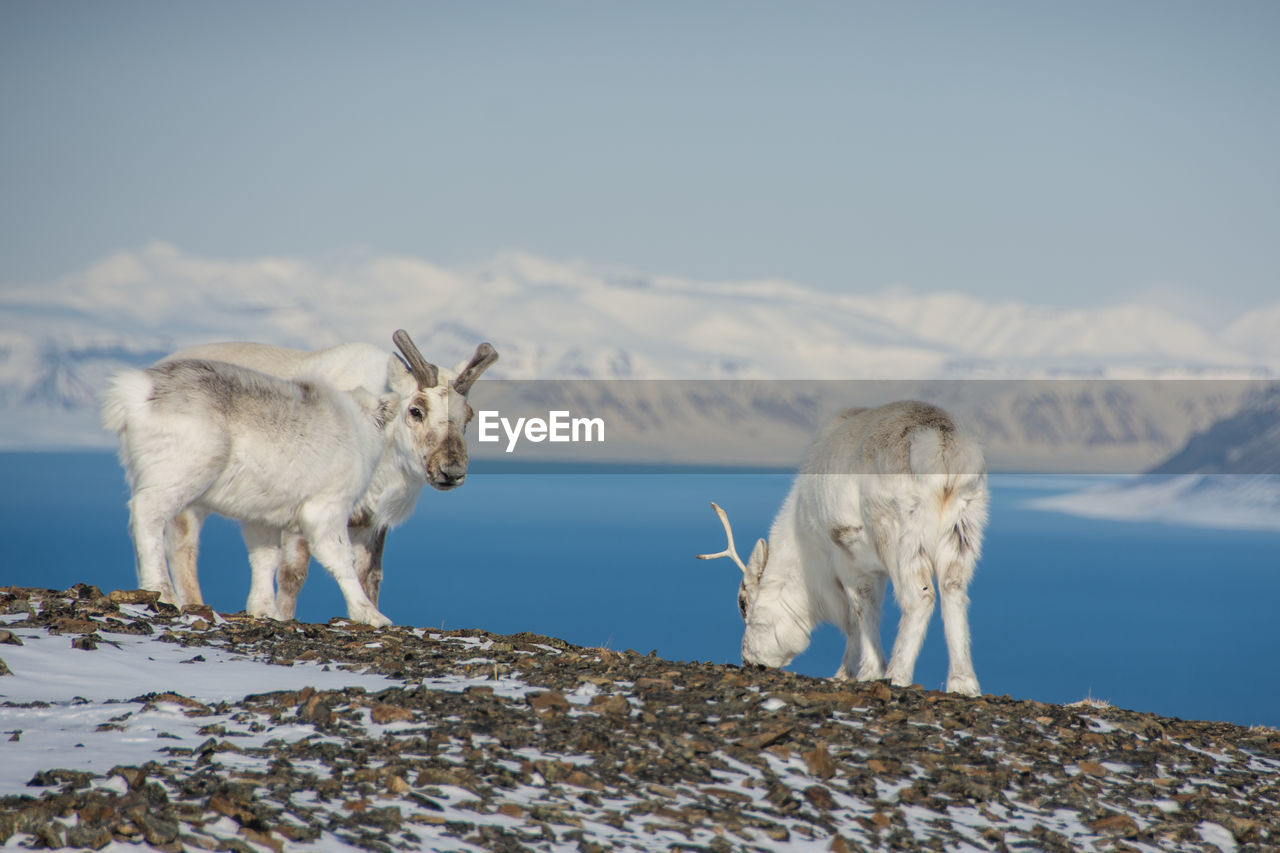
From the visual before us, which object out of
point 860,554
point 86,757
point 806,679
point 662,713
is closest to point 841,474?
point 860,554

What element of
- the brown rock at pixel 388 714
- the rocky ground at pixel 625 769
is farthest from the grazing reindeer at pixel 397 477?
the brown rock at pixel 388 714

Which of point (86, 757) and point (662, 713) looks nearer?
point (86, 757)

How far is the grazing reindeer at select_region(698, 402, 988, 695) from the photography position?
1138 centimetres

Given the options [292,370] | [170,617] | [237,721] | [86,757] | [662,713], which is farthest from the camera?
[292,370]

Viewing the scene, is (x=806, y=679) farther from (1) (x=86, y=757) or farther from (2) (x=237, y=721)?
(1) (x=86, y=757)

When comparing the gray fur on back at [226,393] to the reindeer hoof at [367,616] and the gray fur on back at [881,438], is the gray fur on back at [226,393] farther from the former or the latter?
the gray fur on back at [881,438]

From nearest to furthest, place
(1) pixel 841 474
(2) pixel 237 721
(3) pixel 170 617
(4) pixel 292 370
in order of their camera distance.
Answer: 1. (2) pixel 237 721
2. (3) pixel 170 617
3. (1) pixel 841 474
4. (4) pixel 292 370

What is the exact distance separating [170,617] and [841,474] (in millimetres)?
6480

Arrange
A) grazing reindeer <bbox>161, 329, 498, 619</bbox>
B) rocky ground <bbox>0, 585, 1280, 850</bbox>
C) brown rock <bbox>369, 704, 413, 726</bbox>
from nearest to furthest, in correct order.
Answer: rocky ground <bbox>0, 585, 1280, 850</bbox>, brown rock <bbox>369, 704, 413, 726</bbox>, grazing reindeer <bbox>161, 329, 498, 619</bbox>

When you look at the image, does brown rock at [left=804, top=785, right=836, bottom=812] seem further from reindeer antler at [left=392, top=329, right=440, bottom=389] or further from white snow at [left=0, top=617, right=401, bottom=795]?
reindeer antler at [left=392, top=329, right=440, bottom=389]

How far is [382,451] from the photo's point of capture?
1364 cm

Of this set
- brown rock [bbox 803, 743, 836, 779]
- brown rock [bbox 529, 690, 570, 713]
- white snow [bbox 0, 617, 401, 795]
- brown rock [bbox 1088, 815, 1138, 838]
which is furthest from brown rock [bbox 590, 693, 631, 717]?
brown rock [bbox 1088, 815, 1138, 838]

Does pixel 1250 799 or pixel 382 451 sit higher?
pixel 382 451

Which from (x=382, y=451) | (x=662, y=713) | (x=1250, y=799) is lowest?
(x=1250, y=799)
